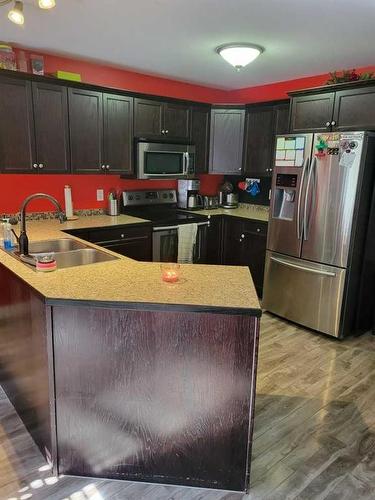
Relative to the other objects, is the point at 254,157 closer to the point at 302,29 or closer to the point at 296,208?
the point at 296,208

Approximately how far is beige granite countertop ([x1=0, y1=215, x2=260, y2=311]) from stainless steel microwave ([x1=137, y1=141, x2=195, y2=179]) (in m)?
1.98

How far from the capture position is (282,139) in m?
3.54

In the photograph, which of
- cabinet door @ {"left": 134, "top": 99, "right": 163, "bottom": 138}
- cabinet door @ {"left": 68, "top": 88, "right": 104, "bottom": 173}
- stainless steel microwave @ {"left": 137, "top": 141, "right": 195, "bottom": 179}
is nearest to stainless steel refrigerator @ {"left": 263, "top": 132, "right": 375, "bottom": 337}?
stainless steel microwave @ {"left": 137, "top": 141, "right": 195, "bottom": 179}

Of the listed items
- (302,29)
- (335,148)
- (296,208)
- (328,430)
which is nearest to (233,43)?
(302,29)

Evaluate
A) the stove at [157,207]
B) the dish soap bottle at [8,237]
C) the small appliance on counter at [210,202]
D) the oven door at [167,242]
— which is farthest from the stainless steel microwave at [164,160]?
the dish soap bottle at [8,237]

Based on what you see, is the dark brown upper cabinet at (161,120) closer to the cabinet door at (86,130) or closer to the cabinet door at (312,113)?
the cabinet door at (86,130)

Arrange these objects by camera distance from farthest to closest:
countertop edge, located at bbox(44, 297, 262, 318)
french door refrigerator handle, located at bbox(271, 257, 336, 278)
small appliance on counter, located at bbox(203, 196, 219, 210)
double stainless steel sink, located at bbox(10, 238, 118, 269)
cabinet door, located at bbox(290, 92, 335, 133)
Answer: small appliance on counter, located at bbox(203, 196, 219, 210) < cabinet door, located at bbox(290, 92, 335, 133) < french door refrigerator handle, located at bbox(271, 257, 336, 278) < double stainless steel sink, located at bbox(10, 238, 118, 269) < countertop edge, located at bbox(44, 297, 262, 318)

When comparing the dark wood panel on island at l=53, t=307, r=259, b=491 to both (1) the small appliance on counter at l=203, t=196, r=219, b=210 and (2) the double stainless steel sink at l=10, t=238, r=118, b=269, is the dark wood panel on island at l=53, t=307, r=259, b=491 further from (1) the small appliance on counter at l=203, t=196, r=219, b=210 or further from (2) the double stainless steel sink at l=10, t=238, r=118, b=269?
(1) the small appliance on counter at l=203, t=196, r=219, b=210

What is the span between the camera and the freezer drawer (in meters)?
3.30

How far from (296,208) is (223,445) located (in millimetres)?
2294

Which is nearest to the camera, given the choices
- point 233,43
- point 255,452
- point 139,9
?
point 255,452

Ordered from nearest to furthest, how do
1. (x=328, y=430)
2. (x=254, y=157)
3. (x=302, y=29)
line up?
(x=328, y=430) < (x=302, y=29) < (x=254, y=157)

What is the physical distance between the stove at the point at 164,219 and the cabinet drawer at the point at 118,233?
0.44 ft

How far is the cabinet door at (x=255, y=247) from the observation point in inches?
163
